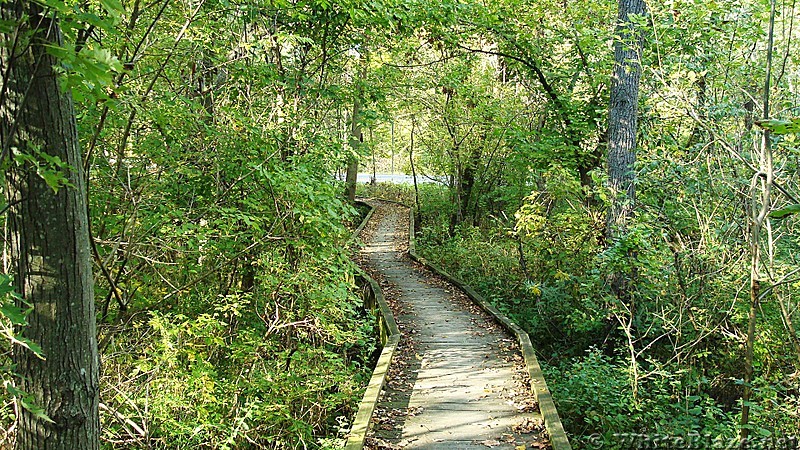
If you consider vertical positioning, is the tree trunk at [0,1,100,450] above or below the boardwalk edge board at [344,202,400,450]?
above

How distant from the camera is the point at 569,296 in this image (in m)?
11.5

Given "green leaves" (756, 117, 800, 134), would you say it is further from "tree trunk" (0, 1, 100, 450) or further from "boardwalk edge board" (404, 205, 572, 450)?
"boardwalk edge board" (404, 205, 572, 450)

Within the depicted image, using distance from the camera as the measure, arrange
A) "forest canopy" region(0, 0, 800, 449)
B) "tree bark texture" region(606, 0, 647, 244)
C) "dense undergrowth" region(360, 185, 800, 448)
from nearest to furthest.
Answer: "forest canopy" region(0, 0, 800, 449), "dense undergrowth" region(360, 185, 800, 448), "tree bark texture" region(606, 0, 647, 244)

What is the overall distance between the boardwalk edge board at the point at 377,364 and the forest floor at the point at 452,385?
0.12 meters

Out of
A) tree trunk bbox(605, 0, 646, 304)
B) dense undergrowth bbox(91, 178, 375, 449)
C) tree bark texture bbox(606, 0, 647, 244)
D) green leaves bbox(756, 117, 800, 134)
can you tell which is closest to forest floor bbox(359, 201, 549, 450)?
dense undergrowth bbox(91, 178, 375, 449)

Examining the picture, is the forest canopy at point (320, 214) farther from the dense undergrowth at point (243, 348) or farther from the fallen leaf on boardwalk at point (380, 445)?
the fallen leaf on boardwalk at point (380, 445)

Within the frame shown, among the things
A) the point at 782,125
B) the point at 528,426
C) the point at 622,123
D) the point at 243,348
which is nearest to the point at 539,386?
the point at 528,426

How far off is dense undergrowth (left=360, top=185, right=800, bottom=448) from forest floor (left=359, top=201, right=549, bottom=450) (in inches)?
39.7

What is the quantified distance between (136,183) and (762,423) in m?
7.36

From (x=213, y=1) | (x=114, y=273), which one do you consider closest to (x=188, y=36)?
(x=213, y=1)

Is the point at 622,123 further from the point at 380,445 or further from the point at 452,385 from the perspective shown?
the point at 380,445

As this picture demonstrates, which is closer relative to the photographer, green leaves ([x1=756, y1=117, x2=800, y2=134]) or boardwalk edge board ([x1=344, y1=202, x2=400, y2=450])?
green leaves ([x1=756, y1=117, x2=800, y2=134])

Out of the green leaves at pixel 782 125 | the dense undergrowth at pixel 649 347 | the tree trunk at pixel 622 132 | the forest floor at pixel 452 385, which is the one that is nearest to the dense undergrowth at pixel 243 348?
the forest floor at pixel 452 385

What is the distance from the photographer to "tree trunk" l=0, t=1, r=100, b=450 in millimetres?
2521
